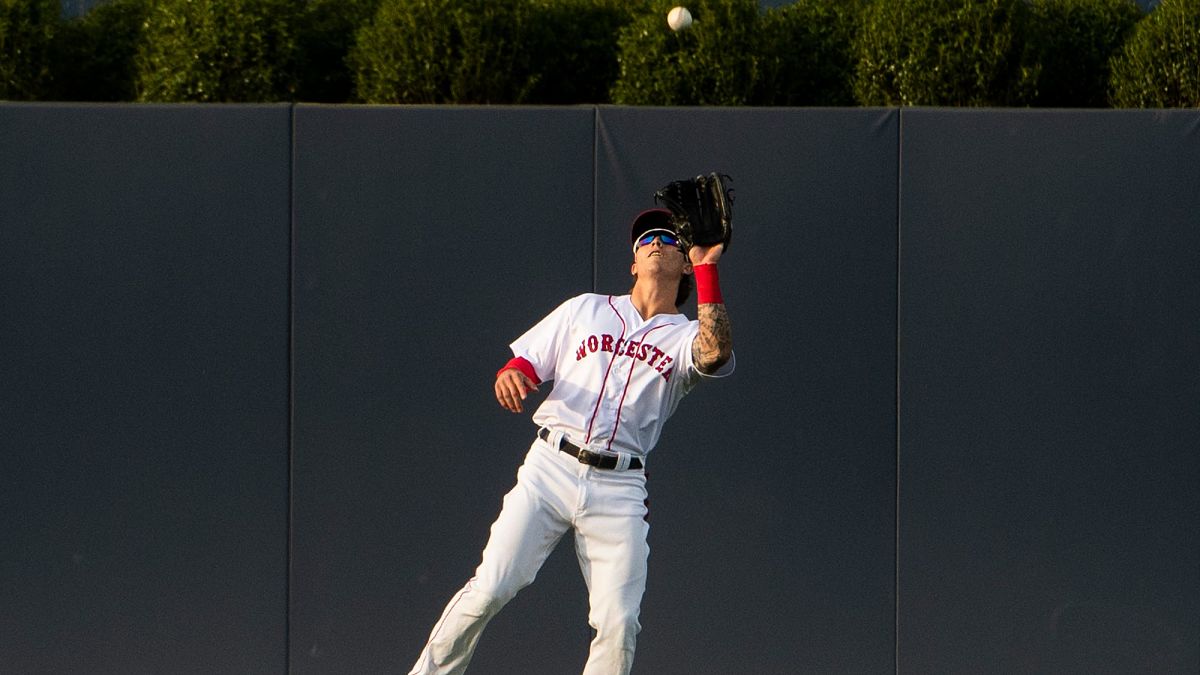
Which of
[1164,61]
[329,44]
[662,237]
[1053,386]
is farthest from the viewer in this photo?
[329,44]

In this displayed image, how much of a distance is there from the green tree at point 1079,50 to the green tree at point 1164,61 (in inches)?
8.7

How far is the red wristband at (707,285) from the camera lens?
15.3ft

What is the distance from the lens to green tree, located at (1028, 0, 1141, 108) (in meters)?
6.81

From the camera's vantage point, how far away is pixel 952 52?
647 cm

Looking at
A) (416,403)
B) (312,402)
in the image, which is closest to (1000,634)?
(416,403)

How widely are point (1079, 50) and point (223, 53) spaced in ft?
13.2

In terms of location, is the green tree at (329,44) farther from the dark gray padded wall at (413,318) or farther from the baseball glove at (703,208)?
the baseball glove at (703,208)

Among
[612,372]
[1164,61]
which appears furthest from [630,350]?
[1164,61]

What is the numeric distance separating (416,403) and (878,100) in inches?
101

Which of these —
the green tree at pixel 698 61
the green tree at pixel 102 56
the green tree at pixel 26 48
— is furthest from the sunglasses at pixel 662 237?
the green tree at pixel 26 48

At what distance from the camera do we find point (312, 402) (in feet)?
20.1

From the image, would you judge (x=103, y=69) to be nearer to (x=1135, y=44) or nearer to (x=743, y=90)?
(x=743, y=90)

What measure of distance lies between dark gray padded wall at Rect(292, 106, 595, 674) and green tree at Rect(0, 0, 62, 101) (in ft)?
4.89

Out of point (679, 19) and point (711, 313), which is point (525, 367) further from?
point (679, 19)
